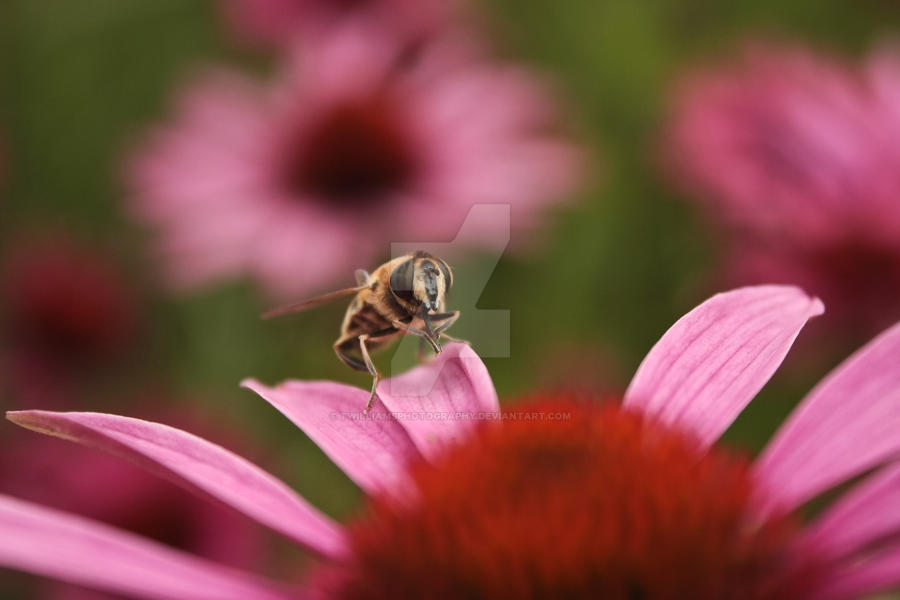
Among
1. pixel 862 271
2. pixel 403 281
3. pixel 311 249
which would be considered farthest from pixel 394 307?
pixel 311 249

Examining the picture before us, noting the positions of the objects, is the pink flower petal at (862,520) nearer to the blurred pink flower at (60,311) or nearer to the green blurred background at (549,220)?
the green blurred background at (549,220)

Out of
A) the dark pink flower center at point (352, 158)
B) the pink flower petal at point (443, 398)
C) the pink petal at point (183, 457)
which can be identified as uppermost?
the dark pink flower center at point (352, 158)

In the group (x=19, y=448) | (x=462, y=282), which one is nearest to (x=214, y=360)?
(x=19, y=448)

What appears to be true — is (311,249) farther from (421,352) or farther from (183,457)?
(183,457)

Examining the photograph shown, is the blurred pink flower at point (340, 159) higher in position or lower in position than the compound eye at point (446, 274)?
higher

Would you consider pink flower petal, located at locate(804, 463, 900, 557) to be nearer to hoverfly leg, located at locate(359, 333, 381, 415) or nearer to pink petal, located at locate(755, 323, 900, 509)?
pink petal, located at locate(755, 323, 900, 509)

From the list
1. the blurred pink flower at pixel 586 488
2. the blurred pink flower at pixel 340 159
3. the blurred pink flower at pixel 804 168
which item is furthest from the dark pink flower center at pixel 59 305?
the blurred pink flower at pixel 586 488
